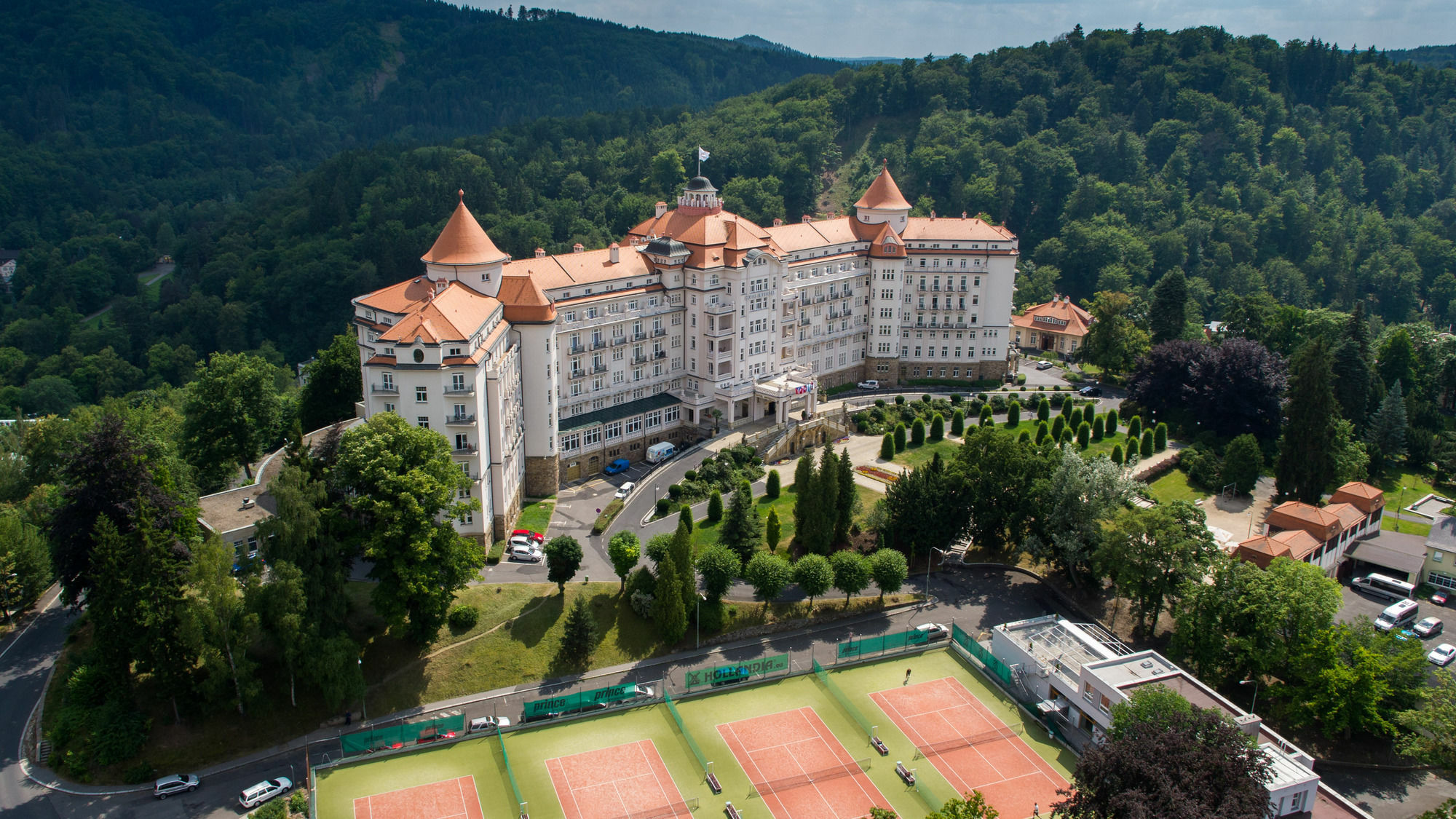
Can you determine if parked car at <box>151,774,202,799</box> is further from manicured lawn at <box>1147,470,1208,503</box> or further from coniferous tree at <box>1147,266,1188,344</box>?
coniferous tree at <box>1147,266,1188,344</box>

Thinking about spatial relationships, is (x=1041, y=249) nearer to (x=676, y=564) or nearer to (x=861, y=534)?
(x=861, y=534)

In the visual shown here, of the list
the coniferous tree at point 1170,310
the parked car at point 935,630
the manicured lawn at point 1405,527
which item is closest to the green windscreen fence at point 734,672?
the parked car at point 935,630

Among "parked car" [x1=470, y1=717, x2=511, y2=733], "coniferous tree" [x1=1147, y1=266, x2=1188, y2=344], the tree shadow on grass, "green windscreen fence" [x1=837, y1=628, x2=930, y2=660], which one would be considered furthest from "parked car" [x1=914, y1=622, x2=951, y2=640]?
"coniferous tree" [x1=1147, y1=266, x2=1188, y2=344]

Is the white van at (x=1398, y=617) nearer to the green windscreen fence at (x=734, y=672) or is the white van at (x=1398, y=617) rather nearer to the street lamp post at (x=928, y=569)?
the street lamp post at (x=928, y=569)

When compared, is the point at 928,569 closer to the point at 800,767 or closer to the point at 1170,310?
the point at 800,767

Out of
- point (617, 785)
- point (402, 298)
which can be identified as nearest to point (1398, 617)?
point (617, 785)

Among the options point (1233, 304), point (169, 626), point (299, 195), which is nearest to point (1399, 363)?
point (1233, 304)
